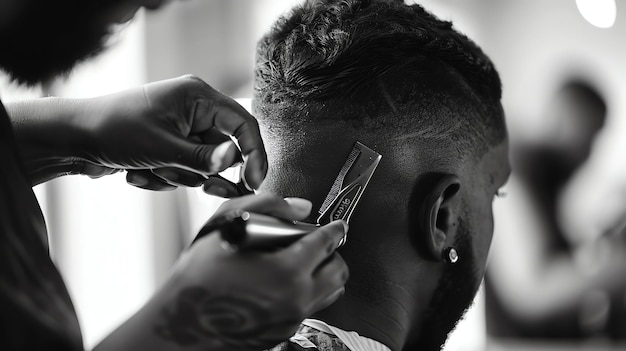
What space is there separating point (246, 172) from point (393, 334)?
50 centimetres

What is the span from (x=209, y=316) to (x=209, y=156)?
1.02 ft

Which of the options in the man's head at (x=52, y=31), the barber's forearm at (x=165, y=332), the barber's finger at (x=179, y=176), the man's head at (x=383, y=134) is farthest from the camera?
the man's head at (x=383, y=134)

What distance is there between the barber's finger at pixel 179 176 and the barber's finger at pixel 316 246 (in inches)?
13.9

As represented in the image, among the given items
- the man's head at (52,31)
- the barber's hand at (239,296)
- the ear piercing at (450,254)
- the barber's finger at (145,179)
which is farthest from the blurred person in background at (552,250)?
the man's head at (52,31)

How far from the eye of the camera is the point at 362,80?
1356 millimetres

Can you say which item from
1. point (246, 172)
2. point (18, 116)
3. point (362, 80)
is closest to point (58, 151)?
point (18, 116)

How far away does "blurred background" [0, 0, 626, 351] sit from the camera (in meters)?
3.07

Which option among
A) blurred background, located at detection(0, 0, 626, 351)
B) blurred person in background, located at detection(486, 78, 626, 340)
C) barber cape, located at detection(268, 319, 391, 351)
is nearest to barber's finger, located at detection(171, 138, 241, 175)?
barber cape, located at detection(268, 319, 391, 351)

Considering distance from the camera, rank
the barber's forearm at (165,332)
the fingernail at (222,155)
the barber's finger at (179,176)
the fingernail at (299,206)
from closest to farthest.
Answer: the barber's forearm at (165,332)
the fingernail at (299,206)
the fingernail at (222,155)
the barber's finger at (179,176)

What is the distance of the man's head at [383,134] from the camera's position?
1346 mm

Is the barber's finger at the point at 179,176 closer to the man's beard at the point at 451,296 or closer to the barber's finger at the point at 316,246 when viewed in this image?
the barber's finger at the point at 316,246

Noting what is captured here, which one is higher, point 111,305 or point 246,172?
point 246,172

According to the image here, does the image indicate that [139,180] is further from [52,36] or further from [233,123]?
[52,36]

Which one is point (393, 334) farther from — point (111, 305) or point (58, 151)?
point (111, 305)
